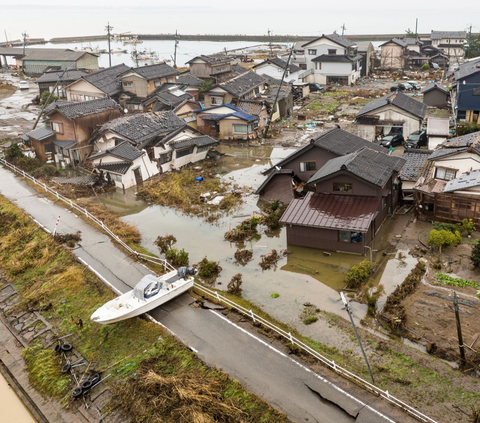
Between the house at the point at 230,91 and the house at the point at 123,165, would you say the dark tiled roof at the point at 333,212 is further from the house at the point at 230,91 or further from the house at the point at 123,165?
the house at the point at 230,91

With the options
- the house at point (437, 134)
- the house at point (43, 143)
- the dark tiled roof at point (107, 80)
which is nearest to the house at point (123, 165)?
the house at point (43, 143)

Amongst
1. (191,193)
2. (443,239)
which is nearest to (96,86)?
(191,193)

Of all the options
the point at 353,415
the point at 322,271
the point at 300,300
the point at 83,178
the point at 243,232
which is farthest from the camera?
the point at 83,178

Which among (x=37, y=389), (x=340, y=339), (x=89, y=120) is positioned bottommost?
(x=37, y=389)

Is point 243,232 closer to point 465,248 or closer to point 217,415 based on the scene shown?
point 465,248

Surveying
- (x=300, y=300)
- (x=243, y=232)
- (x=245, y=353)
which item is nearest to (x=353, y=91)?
(x=243, y=232)

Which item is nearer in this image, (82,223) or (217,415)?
(217,415)
